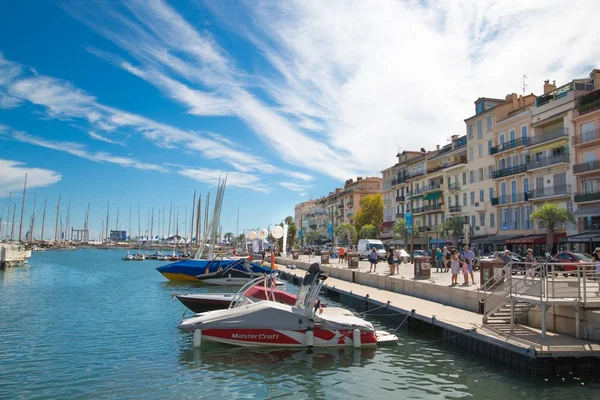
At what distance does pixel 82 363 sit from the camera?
1473 cm

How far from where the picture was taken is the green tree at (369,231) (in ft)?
293

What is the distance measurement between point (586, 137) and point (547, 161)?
539 centimetres

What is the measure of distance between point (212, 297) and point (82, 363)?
7758 millimetres

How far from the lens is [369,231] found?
89.6 m

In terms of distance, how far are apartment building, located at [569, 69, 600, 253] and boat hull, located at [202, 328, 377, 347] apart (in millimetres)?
33165

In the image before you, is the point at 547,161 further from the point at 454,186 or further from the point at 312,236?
the point at 312,236

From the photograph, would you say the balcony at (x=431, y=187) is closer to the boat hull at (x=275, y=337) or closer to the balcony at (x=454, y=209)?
the balcony at (x=454, y=209)

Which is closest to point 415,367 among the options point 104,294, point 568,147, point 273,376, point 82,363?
point 273,376

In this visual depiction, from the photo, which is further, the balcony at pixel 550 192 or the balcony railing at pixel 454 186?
the balcony railing at pixel 454 186

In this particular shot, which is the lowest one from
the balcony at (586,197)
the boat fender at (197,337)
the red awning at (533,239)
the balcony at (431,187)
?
the boat fender at (197,337)

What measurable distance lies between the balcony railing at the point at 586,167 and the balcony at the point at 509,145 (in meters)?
7.76

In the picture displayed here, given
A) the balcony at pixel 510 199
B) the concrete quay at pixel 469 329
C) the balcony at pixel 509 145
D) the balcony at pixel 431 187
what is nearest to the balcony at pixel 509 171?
the balcony at pixel 509 145

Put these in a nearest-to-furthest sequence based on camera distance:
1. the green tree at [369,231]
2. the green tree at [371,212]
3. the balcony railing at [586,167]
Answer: the balcony railing at [586,167] < the green tree at [369,231] < the green tree at [371,212]

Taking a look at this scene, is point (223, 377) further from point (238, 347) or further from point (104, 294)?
point (104, 294)
